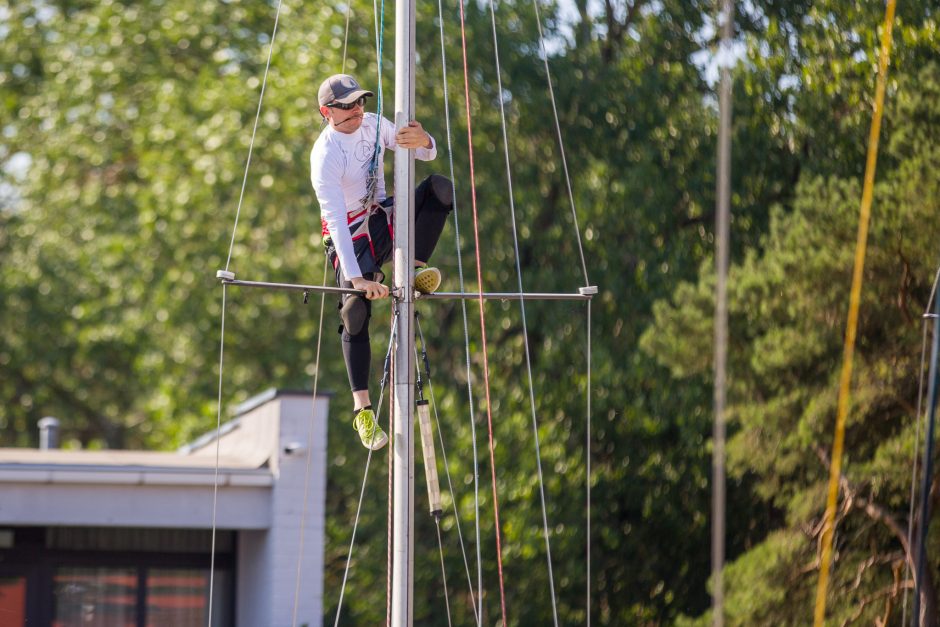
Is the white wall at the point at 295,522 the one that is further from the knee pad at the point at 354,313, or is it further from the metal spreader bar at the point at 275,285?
the metal spreader bar at the point at 275,285

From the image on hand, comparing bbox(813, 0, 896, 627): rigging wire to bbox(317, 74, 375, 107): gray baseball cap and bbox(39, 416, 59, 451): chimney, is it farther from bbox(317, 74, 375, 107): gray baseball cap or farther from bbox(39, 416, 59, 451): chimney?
bbox(39, 416, 59, 451): chimney

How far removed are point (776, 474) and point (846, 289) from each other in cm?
200

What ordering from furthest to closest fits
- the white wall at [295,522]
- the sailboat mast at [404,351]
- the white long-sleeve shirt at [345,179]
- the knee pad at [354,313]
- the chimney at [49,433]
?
the chimney at [49,433], the white wall at [295,522], the knee pad at [354,313], the white long-sleeve shirt at [345,179], the sailboat mast at [404,351]

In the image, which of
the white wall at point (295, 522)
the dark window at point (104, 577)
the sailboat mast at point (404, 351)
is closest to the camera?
the sailboat mast at point (404, 351)

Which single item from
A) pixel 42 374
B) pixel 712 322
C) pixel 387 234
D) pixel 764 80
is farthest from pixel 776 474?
pixel 42 374

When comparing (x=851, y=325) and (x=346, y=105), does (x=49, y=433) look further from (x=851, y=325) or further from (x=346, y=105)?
(x=346, y=105)

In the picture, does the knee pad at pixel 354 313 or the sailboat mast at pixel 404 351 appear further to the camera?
the knee pad at pixel 354 313

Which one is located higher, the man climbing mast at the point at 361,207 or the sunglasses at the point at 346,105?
the sunglasses at the point at 346,105

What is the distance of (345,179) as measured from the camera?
746 cm

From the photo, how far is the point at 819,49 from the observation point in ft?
55.2

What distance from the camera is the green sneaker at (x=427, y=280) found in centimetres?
738

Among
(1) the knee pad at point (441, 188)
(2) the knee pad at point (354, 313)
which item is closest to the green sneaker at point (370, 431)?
(2) the knee pad at point (354, 313)

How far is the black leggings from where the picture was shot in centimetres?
752

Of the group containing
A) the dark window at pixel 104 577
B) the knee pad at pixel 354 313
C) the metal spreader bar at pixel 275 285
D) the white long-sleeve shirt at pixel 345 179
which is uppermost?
the white long-sleeve shirt at pixel 345 179
